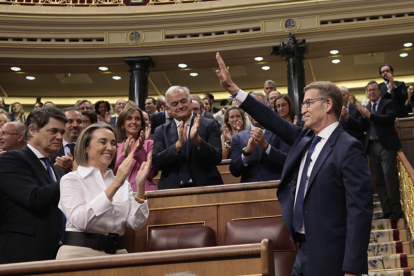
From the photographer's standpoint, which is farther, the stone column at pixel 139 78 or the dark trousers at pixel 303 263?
the stone column at pixel 139 78

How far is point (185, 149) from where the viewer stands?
2855 millimetres

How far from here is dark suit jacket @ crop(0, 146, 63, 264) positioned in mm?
1998

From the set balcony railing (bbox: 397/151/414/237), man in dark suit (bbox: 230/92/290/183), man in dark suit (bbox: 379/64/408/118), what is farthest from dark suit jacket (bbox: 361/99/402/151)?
man in dark suit (bbox: 230/92/290/183)

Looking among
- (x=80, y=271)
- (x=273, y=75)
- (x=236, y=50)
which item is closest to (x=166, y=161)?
(x=80, y=271)

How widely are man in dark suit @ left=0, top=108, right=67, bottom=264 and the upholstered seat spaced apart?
869 millimetres

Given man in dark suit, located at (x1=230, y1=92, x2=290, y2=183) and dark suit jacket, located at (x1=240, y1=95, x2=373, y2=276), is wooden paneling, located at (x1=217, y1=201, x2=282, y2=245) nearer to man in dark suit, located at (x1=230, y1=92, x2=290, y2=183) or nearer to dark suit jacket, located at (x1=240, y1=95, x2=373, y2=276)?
man in dark suit, located at (x1=230, y1=92, x2=290, y2=183)

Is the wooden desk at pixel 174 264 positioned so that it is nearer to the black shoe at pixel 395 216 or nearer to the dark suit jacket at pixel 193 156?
the dark suit jacket at pixel 193 156

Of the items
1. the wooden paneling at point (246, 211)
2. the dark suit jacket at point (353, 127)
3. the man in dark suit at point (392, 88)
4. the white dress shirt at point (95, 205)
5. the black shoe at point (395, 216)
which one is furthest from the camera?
the man in dark suit at point (392, 88)

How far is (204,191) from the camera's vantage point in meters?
2.64

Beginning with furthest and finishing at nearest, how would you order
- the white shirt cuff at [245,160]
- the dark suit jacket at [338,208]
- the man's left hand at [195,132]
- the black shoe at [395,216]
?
1. the black shoe at [395,216]
2. the white shirt cuff at [245,160]
3. the man's left hand at [195,132]
4. the dark suit jacket at [338,208]

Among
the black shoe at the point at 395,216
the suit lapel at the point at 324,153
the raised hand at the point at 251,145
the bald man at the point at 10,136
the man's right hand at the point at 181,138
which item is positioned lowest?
the black shoe at the point at 395,216

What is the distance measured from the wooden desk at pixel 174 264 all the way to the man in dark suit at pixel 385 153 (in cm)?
309

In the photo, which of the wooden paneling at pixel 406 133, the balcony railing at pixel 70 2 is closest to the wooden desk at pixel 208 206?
the wooden paneling at pixel 406 133

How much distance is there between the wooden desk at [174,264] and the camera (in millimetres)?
1360
